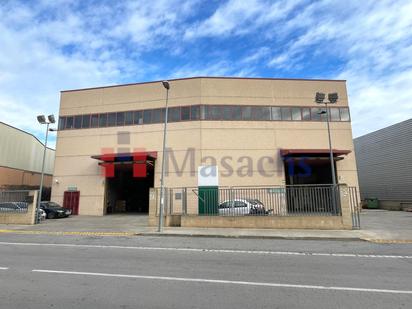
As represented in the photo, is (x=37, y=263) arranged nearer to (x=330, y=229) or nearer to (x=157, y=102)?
(x=330, y=229)

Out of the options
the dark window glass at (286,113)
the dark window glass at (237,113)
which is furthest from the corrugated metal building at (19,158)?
the dark window glass at (286,113)

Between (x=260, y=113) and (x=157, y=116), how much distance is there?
920cm

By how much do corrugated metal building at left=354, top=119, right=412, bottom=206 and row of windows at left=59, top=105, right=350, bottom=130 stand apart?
26.0ft

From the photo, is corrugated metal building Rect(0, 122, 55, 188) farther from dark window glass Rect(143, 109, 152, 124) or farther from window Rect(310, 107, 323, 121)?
window Rect(310, 107, 323, 121)

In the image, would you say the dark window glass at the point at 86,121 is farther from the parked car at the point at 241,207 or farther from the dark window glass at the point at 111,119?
the parked car at the point at 241,207

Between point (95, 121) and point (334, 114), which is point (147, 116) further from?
point (334, 114)

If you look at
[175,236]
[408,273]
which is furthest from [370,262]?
[175,236]

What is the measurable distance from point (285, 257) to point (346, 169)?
2014cm

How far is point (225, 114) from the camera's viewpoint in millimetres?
26203

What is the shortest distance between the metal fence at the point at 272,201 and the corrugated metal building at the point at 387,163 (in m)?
18.8

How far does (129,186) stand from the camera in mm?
34531

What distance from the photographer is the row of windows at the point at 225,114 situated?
26.2 meters

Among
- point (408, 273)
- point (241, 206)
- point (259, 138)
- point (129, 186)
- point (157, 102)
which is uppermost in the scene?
point (157, 102)

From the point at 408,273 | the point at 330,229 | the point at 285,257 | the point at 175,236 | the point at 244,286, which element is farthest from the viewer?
the point at 330,229
